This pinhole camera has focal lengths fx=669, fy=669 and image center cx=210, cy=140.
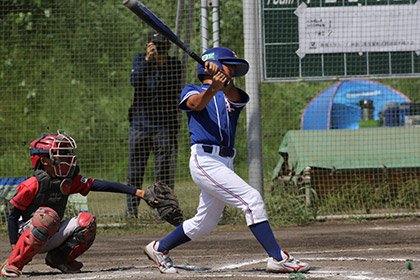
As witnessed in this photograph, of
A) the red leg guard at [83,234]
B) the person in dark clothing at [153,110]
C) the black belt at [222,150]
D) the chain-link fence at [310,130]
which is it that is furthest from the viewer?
the chain-link fence at [310,130]

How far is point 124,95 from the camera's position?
13.3 m

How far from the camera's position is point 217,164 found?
4.89m

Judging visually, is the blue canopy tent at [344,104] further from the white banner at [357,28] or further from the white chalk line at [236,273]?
the white chalk line at [236,273]

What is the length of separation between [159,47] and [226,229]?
247 centimetres

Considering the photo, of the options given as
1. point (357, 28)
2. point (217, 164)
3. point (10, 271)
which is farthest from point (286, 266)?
point (357, 28)

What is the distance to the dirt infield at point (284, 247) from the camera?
4.82 meters

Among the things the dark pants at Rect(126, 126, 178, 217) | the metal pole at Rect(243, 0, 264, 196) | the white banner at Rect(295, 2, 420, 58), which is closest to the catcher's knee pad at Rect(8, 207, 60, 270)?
the dark pants at Rect(126, 126, 178, 217)

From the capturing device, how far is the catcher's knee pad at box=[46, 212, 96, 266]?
206 inches

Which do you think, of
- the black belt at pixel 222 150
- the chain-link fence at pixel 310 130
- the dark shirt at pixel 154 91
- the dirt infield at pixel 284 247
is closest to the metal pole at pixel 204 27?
the chain-link fence at pixel 310 130

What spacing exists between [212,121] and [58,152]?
1.23m

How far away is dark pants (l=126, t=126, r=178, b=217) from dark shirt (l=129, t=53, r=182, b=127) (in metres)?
0.12

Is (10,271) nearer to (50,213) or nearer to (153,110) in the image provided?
(50,213)

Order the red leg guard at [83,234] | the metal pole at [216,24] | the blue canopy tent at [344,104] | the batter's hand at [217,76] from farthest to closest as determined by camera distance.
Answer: the blue canopy tent at [344,104], the metal pole at [216,24], the red leg guard at [83,234], the batter's hand at [217,76]

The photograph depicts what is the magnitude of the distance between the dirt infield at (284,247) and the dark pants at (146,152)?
0.92 meters
